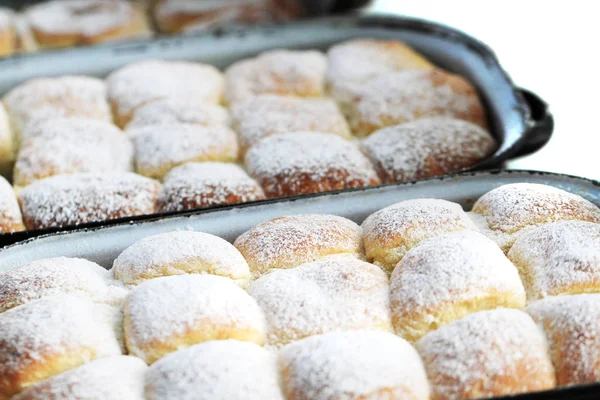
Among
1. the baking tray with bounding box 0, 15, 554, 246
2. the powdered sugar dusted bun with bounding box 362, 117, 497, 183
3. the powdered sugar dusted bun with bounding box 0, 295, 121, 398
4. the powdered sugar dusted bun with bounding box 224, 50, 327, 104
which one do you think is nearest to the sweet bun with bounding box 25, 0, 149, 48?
the baking tray with bounding box 0, 15, 554, 246

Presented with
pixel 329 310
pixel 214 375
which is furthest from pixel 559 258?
pixel 214 375

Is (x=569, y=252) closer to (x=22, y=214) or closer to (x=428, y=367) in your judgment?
(x=428, y=367)

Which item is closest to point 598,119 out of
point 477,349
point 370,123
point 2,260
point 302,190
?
point 370,123

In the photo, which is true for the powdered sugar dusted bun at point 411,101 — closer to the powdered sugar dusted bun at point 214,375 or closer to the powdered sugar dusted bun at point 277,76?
the powdered sugar dusted bun at point 277,76

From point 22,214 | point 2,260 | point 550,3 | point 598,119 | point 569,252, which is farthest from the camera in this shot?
point 550,3

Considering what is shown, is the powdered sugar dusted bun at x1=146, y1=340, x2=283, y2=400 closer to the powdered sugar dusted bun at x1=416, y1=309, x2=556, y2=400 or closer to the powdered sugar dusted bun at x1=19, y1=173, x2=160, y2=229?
the powdered sugar dusted bun at x1=416, y1=309, x2=556, y2=400

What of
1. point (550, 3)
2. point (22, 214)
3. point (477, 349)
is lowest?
point (22, 214)

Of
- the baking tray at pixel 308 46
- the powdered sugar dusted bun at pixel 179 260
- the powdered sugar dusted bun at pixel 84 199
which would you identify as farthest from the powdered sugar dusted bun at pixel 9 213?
the baking tray at pixel 308 46
